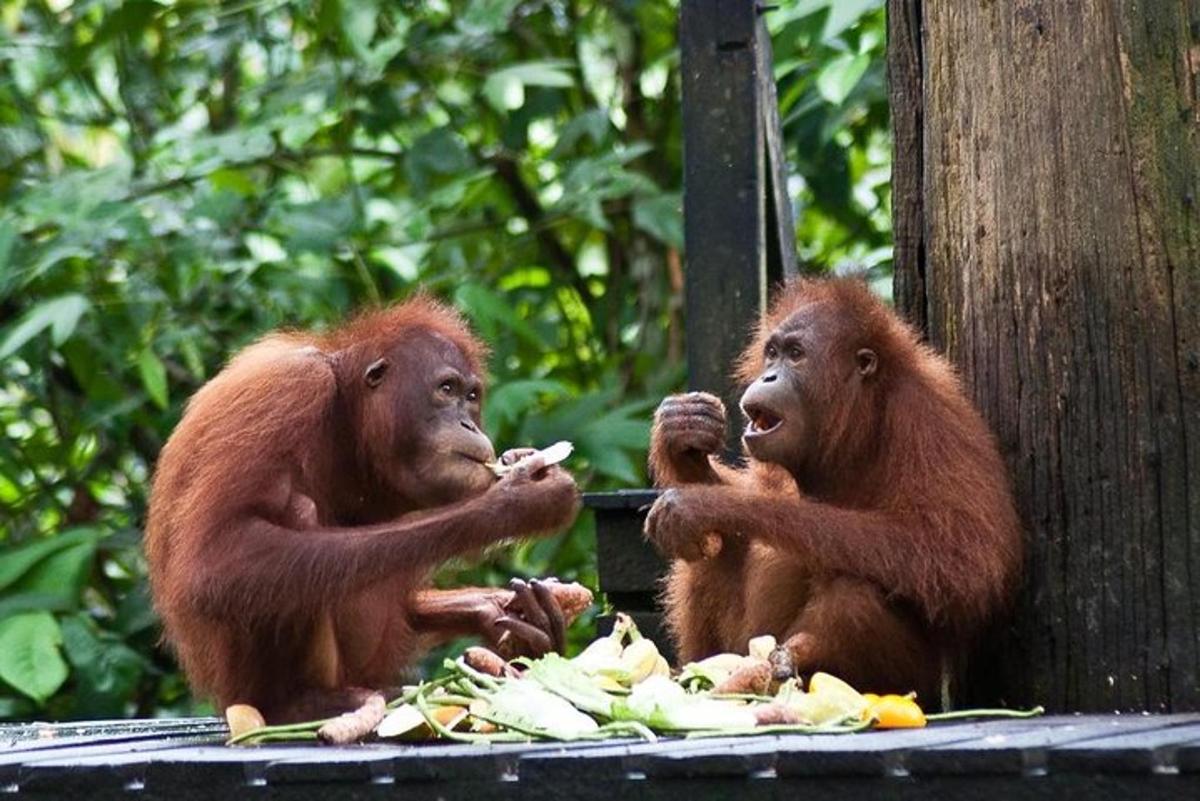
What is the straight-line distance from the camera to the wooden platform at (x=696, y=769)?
2525 millimetres

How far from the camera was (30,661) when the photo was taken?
510 centimetres

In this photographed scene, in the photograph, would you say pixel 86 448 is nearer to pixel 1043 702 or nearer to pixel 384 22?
pixel 384 22

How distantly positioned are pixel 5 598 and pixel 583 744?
117 inches

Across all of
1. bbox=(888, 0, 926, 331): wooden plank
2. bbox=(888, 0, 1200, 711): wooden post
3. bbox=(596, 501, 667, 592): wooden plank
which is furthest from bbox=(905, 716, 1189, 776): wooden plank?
bbox=(596, 501, 667, 592): wooden plank

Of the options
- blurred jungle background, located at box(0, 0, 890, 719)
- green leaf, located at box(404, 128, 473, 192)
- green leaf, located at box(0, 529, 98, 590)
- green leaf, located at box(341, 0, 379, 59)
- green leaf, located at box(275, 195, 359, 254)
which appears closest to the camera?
green leaf, located at box(0, 529, 98, 590)

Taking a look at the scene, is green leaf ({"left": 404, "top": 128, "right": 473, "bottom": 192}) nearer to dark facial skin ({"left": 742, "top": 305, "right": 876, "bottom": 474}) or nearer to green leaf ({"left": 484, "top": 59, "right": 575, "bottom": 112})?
green leaf ({"left": 484, "top": 59, "right": 575, "bottom": 112})

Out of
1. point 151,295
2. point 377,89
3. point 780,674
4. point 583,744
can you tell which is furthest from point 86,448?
point 583,744

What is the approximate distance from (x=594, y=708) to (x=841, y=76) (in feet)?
8.34

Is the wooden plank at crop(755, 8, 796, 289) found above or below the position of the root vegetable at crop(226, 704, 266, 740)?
above

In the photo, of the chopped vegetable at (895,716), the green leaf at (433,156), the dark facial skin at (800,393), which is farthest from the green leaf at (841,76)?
the chopped vegetable at (895,716)

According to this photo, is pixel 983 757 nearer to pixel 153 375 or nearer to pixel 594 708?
pixel 594 708

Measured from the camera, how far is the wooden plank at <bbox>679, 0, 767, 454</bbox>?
494 cm

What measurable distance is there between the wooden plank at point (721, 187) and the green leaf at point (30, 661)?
181 centimetres

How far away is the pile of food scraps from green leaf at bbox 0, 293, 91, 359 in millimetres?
2324
